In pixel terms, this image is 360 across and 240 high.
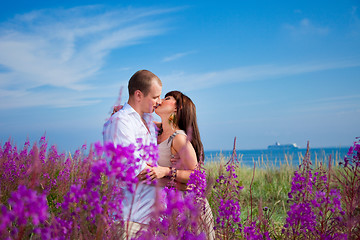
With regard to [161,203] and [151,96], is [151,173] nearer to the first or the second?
[161,203]

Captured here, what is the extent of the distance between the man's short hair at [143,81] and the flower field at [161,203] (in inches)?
44.9

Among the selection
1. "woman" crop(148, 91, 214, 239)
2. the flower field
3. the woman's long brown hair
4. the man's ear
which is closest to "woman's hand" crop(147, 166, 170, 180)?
the flower field

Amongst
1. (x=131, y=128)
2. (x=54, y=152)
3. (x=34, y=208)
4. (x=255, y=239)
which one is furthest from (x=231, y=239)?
Result: (x=54, y=152)

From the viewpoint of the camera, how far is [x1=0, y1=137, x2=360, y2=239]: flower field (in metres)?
1.55

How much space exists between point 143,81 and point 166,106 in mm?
683

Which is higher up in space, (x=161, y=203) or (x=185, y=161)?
(x=185, y=161)

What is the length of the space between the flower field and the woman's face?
1313 mm

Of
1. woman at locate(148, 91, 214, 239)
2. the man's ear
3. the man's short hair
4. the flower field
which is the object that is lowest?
the flower field

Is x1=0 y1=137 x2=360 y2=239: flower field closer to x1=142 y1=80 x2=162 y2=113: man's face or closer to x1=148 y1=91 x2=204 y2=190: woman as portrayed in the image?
x1=148 y1=91 x2=204 y2=190: woman

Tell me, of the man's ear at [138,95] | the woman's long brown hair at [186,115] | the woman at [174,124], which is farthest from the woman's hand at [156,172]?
the woman's long brown hair at [186,115]

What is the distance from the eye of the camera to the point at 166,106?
4.47m

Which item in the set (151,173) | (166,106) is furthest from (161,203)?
(166,106)

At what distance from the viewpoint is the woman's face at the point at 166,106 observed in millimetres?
4461

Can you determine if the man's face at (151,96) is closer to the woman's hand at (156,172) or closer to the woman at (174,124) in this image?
the woman at (174,124)
